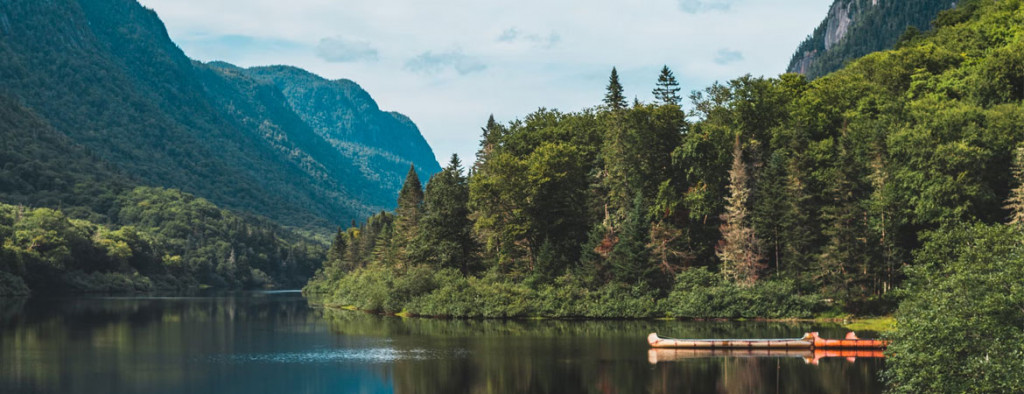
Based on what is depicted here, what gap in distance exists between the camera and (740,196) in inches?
3187

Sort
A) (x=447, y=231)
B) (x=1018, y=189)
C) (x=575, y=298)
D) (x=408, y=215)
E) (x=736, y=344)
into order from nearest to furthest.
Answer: (x=736, y=344)
(x=1018, y=189)
(x=575, y=298)
(x=447, y=231)
(x=408, y=215)

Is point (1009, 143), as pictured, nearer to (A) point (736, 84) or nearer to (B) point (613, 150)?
(A) point (736, 84)

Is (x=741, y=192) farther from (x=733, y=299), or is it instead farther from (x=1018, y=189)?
(x=1018, y=189)

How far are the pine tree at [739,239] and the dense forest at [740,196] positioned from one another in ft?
0.69

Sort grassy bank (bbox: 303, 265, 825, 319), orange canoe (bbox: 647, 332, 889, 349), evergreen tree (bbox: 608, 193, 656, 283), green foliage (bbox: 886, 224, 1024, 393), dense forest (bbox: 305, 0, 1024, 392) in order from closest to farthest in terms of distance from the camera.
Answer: green foliage (bbox: 886, 224, 1024, 393)
orange canoe (bbox: 647, 332, 889, 349)
dense forest (bbox: 305, 0, 1024, 392)
grassy bank (bbox: 303, 265, 825, 319)
evergreen tree (bbox: 608, 193, 656, 283)

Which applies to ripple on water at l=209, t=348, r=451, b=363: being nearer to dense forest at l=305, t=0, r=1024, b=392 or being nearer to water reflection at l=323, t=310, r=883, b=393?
water reflection at l=323, t=310, r=883, b=393

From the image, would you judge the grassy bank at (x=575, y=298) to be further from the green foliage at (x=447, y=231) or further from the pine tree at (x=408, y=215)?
the pine tree at (x=408, y=215)

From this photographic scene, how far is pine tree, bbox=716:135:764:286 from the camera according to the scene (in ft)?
261

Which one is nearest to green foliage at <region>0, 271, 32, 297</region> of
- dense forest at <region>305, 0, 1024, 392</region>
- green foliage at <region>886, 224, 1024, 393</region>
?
dense forest at <region>305, 0, 1024, 392</region>

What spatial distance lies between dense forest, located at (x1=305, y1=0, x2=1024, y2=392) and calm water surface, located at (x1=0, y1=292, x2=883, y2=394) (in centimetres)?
743

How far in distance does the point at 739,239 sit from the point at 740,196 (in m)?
4.35

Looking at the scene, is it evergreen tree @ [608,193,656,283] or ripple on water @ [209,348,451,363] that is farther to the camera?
evergreen tree @ [608,193,656,283]

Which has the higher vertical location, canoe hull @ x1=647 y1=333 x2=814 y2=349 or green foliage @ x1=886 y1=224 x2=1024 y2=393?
green foliage @ x1=886 y1=224 x2=1024 y2=393

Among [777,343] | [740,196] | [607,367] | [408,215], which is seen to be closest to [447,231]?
[408,215]
